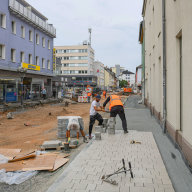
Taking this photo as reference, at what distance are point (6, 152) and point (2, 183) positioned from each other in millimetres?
2134

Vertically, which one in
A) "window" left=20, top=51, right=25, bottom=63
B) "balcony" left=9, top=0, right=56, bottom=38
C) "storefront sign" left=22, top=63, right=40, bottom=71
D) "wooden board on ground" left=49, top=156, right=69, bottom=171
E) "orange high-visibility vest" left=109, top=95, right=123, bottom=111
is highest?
"balcony" left=9, top=0, right=56, bottom=38

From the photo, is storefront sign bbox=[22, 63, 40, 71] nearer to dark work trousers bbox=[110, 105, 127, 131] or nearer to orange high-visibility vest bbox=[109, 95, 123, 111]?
orange high-visibility vest bbox=[109, 95, 123, 111]

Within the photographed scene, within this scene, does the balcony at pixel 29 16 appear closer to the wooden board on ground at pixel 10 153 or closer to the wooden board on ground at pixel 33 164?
the wooden board on ground at pixel 10 153

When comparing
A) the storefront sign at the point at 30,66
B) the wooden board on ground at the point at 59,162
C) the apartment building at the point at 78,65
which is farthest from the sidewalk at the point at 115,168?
the apartment building at the point at 78,65

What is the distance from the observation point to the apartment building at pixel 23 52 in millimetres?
22891

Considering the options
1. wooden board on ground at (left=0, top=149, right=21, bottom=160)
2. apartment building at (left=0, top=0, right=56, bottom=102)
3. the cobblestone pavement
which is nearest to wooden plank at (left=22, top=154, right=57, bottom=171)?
the cobblestone pavement

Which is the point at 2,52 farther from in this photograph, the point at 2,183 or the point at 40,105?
the point at 2,183

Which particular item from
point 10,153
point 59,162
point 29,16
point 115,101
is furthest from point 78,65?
point 59,162

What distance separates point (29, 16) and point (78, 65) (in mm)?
49568

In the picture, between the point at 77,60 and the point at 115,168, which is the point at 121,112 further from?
the point at 77,60

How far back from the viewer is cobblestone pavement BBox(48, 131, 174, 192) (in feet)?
13.0

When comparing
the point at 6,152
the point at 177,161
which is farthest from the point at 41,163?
the point at 177,161

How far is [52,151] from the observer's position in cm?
696

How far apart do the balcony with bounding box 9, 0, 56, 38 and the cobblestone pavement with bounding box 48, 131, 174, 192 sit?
21.8 metres
